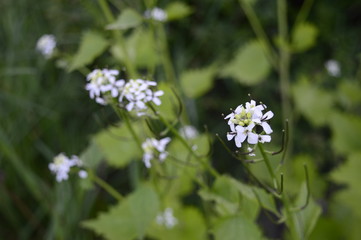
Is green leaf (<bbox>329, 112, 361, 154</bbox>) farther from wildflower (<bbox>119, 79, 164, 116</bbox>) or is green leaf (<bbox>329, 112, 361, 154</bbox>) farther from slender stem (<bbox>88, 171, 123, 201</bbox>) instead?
wildflower (<bbox>119, 79, 164, 116</bbox>)

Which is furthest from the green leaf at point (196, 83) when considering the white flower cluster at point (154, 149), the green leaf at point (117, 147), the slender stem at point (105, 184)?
the white flower cluster at point (154, 149)

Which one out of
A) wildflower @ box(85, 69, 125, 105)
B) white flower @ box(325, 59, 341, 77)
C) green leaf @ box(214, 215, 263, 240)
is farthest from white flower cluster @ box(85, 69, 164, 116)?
white flower @ box(325, 59, 341, 77)

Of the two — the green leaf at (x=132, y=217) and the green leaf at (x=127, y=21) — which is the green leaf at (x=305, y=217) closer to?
the green leaf at (x=132, y=217)

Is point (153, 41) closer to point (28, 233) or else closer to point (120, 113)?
point (120, 113)

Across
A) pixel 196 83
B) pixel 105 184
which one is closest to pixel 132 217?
pixel 105 184

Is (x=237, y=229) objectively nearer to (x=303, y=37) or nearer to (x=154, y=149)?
(x=154, y=149)
